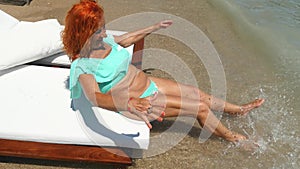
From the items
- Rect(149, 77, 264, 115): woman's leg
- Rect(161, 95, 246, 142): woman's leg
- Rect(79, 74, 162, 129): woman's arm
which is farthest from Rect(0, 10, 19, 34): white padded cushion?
Rect(161, 95, 246, 142): woman's leg

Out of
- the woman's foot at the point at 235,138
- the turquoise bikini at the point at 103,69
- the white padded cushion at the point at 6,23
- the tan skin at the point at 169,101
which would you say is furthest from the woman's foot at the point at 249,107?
the white padded cushion at the point at 6,23

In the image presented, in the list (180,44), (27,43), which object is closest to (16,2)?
(180,44)

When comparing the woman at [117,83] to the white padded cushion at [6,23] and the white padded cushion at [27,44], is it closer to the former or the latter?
the white padded cushion at [27,44]

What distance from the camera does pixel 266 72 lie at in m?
4.40

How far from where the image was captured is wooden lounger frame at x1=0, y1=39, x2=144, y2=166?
8.80ft

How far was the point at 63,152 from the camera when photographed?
2.70 metres

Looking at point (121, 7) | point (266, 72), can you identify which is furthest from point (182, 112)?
point (121, 7)

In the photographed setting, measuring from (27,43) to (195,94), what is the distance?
1409 mm

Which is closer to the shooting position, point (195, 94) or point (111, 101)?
point (111, 101)

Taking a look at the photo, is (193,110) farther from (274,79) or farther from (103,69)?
(274,79)

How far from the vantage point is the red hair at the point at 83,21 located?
2.57 m

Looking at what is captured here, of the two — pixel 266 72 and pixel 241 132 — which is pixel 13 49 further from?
pixel 266 72

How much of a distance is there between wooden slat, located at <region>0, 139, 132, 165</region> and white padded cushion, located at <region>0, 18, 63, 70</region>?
0.78 metres

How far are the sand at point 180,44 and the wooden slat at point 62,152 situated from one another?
0.91 ft
